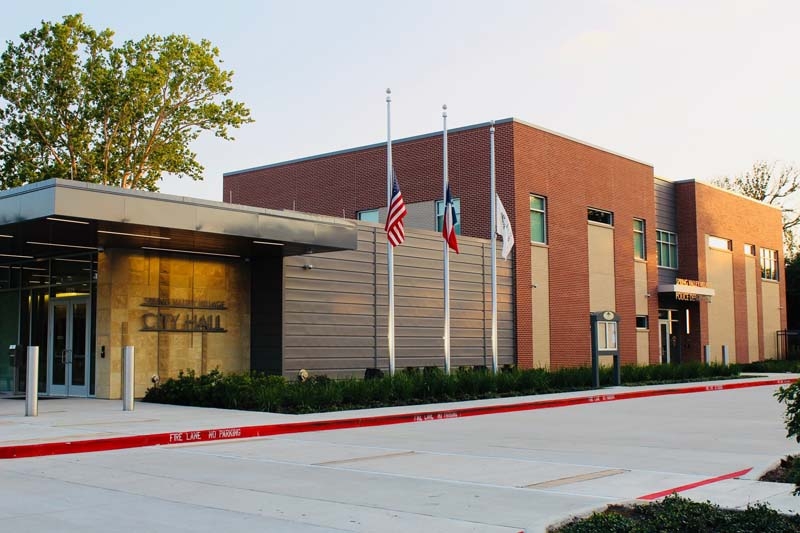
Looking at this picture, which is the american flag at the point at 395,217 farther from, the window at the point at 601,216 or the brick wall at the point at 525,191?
the window at the point at 601,216

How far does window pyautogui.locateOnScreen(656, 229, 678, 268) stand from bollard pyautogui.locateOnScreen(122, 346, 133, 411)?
107 feet

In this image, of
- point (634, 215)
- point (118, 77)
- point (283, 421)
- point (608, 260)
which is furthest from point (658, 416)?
point (118, 77)

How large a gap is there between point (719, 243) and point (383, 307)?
1097 inches

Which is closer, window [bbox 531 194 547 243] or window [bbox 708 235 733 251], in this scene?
window [bbox 531 194 547 243]

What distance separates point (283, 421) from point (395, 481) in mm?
6692

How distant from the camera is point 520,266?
3403cm

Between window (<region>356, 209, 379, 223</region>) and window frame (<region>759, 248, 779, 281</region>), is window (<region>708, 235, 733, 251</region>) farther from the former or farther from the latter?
window (<region>356, 209, 379, 223</region>)

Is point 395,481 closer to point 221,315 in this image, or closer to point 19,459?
point 19,459

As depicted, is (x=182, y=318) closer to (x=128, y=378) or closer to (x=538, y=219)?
(x=128, y=378)

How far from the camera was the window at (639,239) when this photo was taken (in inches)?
1669

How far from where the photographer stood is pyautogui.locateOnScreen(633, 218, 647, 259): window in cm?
4239

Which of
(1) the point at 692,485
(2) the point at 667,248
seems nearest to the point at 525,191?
(2) the point at 667,248

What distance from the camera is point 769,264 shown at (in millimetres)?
56500

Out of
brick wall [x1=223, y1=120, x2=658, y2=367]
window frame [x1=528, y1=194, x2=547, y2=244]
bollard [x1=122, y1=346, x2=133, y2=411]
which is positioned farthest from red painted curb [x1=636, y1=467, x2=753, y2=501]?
window frame [x1=528, y1=194, x2=547, y2=244]
